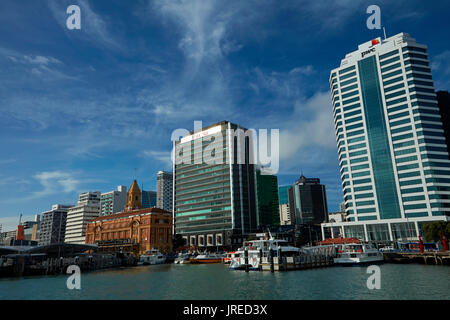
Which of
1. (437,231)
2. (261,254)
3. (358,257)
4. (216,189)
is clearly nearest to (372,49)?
(437,231)

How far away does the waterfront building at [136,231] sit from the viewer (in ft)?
477

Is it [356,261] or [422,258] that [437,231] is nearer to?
[422,258]

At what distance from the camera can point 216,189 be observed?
170500 millimetres

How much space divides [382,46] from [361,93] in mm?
22624

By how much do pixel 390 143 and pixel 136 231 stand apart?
119 meters

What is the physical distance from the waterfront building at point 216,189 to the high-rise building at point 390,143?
51.4 m

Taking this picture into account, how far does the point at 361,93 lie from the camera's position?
5325 inches

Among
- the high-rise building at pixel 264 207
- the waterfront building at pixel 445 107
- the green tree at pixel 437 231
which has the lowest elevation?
the green tree at pixel 437 231

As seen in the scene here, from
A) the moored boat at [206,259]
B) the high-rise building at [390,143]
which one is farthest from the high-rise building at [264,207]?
the moored boat at [206,259]

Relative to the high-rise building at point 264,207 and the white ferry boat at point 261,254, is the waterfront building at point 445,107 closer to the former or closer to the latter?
the high-rise building at point 264,207

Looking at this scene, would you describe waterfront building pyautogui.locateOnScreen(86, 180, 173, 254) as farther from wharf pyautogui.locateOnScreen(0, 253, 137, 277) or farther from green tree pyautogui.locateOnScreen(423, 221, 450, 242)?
green tree pyautogui.locateOnScreen(423, 221, 450, 242)
